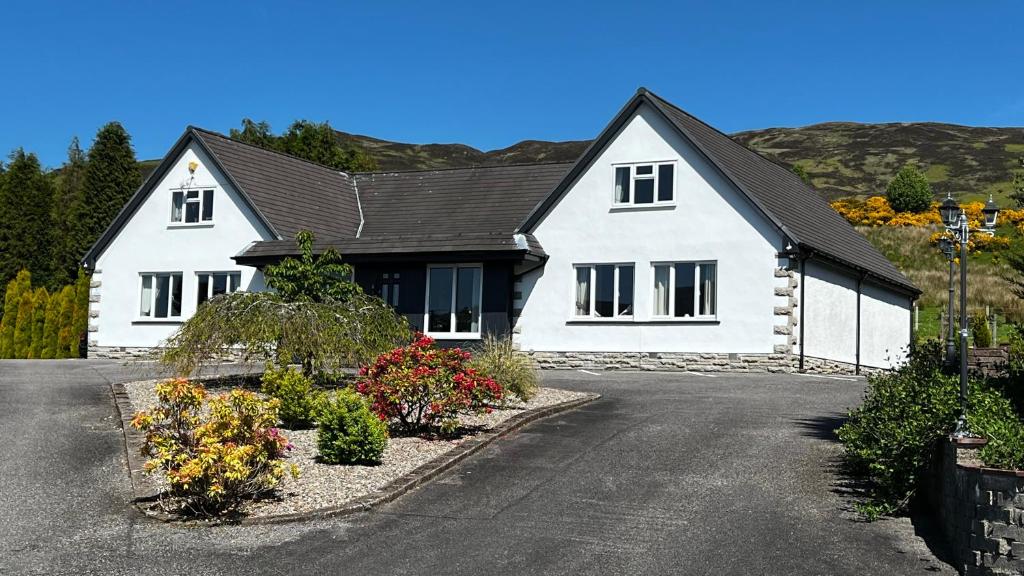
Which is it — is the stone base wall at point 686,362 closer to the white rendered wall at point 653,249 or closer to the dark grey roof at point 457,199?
the white rendered wall at point 653,249

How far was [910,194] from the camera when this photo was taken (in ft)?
227

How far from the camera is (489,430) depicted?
1517 cm

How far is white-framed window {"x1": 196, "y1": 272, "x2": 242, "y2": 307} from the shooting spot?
97.6 feet

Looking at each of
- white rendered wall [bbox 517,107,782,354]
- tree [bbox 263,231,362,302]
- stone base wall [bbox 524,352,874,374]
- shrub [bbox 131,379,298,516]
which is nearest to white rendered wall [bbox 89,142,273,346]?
white rendered wall [bbox 517,107,782,354]

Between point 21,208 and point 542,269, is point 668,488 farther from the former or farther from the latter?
point 21,208

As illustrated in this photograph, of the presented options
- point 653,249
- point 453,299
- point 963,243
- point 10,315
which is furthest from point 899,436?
point 10,315

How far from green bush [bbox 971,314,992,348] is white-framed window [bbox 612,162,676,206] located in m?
11.0

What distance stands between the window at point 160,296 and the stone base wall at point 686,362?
11139mm

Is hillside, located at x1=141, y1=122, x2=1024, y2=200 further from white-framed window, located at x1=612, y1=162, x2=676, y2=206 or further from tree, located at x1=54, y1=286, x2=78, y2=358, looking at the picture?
white-framed window, located at x1=612, y1=162, x2=676, y2=206

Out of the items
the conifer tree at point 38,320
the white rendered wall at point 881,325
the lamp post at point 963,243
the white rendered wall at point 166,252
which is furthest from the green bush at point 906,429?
the conifer tree at point 38,320

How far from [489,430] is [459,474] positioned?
251cm

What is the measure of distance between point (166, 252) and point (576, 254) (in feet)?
41.0

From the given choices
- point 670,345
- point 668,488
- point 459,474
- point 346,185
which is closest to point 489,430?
point 459,474

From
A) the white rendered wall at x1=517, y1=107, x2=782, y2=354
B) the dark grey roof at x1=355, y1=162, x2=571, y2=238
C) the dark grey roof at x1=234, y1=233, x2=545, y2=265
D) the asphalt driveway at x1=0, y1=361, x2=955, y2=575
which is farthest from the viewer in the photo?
the dark grey roof at x1=355, y1=162, x2=571, y2=238
